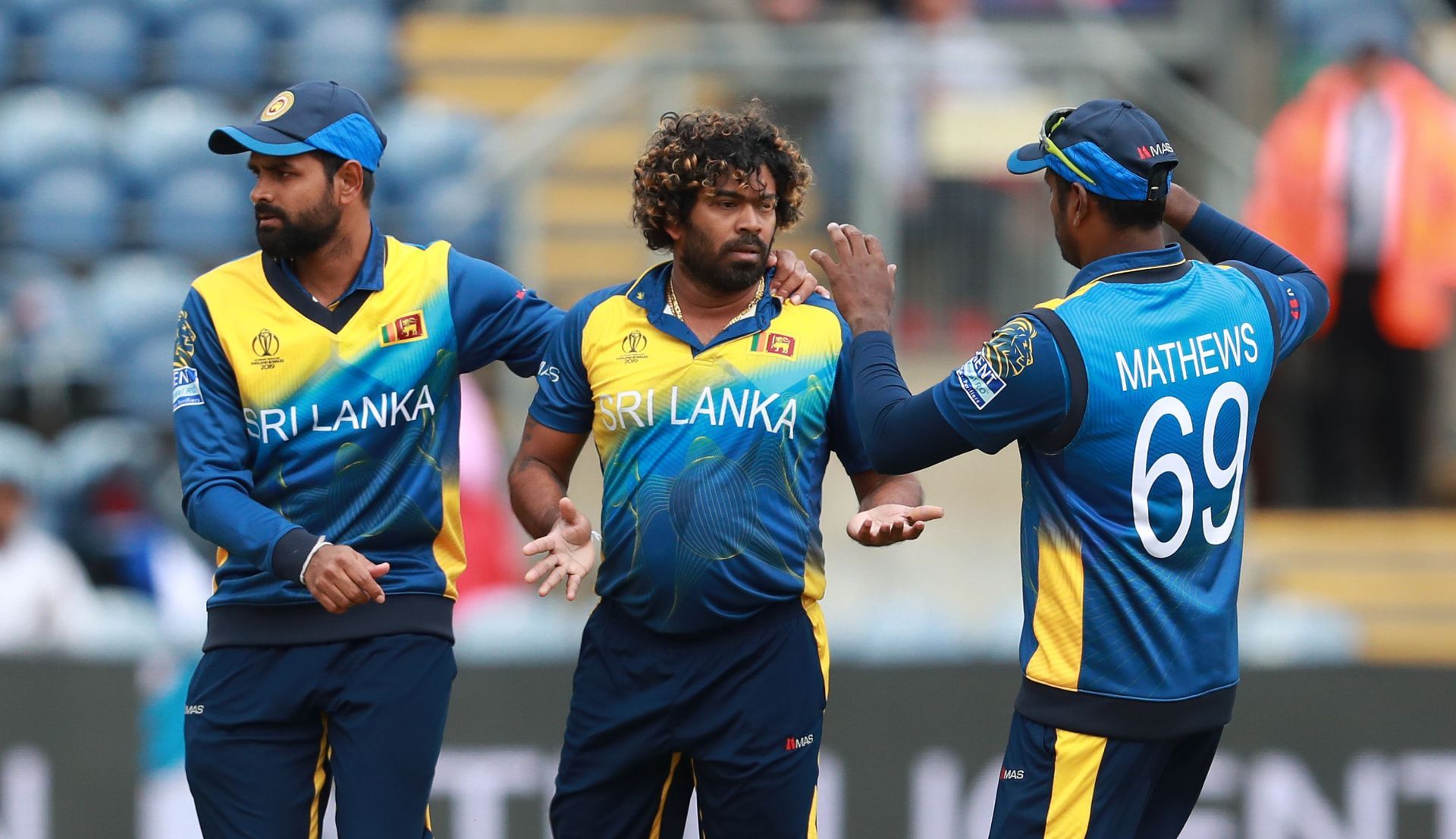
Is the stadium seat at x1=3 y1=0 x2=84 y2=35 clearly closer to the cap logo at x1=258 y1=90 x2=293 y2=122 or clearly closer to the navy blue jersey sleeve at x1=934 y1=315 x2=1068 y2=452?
the cap logo at x1=258 y1=90 x2=293 y2=122

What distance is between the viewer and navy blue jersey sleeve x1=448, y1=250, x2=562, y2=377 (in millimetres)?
4535

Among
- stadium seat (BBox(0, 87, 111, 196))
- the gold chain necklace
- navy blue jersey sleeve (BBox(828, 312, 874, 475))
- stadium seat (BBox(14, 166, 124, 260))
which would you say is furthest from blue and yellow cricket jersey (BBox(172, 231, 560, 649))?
stadium seat (BBox(0, 87, 111, 196))

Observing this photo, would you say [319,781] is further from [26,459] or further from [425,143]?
[425,143]

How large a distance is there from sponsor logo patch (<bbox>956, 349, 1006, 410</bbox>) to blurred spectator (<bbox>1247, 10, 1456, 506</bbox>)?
220 inches

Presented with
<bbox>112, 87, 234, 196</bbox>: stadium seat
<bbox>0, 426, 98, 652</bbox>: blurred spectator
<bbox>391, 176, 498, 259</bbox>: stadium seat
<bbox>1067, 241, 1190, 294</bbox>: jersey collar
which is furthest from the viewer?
<bbox>112, 87, 234, 196</bbox>: stadium seat

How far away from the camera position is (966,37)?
32.4ft

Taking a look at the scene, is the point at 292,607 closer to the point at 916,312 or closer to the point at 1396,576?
the point at 916,312

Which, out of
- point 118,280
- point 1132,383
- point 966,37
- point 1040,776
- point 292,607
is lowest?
point 1040,776

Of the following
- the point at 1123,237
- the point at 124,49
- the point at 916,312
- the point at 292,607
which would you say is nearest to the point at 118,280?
the point at 124,49

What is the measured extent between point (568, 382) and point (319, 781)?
1141mm

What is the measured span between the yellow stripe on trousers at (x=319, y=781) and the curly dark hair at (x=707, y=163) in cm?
146

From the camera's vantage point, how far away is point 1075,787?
158 inches

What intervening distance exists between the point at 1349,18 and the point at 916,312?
9.85ft

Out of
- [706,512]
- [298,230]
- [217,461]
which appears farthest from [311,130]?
[706,512]
